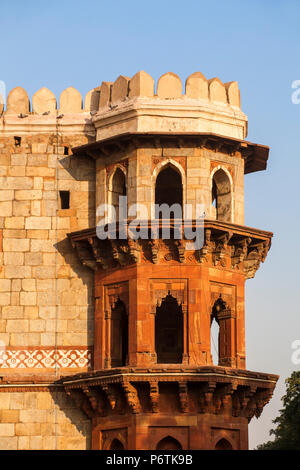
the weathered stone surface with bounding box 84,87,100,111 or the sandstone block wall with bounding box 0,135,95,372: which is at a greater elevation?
the weathered stone surface with bounding box 84,87,100,111

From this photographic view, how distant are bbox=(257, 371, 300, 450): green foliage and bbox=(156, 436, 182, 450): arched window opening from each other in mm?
12689

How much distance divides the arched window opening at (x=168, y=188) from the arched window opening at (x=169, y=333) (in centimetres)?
221

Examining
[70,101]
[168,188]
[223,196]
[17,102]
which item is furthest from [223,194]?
[17,102]

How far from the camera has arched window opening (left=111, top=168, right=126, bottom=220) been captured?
2611 centimetres

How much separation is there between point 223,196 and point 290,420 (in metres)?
13.8

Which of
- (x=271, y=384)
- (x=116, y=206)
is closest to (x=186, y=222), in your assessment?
(x=116, y=206)

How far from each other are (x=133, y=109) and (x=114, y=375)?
227 inches

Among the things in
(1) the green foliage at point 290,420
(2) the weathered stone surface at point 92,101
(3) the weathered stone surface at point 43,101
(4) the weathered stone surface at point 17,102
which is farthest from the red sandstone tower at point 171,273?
(1) the green foliage at point 290,420

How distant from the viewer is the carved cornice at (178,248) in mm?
25000

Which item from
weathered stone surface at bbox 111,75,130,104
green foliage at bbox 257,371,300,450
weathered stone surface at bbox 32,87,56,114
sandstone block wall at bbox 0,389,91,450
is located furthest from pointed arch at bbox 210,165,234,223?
green foliage at bbox 257,371,300,450

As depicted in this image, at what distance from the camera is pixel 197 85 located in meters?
26.0

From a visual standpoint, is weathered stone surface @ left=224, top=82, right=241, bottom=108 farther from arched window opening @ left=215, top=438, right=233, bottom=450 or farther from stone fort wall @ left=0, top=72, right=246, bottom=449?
arched window opening @ left=215, top=438, right=233, bottom=450

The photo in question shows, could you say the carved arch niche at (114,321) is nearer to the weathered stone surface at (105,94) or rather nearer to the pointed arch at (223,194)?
the pointed arch at (223,194)

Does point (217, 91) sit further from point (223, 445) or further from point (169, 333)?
point (223, 445)
